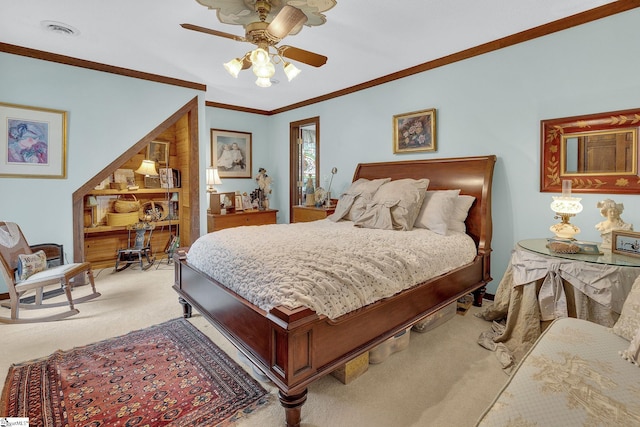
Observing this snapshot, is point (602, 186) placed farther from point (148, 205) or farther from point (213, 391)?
point (148, 205)

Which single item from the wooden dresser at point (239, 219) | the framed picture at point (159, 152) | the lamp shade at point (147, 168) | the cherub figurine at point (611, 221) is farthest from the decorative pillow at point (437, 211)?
the framed picture at point (159, 152)

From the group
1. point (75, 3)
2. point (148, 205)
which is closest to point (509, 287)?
point (75, 3)

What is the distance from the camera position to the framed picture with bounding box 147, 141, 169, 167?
499cm

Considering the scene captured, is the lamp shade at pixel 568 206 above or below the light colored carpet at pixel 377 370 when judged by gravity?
above

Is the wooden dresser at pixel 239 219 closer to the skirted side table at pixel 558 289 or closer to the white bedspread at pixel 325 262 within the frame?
the white bedspread at pixel 325 262

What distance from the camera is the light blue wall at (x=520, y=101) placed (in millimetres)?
2512

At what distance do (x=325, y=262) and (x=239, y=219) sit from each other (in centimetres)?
362

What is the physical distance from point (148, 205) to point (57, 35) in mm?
2589

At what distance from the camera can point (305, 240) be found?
246cm

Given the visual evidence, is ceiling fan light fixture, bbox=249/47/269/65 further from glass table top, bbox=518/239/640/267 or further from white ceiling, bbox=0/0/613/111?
glass table top, bbox=518/239/640/267

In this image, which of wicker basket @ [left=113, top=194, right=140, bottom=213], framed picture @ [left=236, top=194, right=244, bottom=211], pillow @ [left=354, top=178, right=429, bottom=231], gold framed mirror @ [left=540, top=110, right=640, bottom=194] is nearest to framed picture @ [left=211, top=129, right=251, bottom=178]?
framed picture @ [left=236, top=194, right=244, bottom=211]

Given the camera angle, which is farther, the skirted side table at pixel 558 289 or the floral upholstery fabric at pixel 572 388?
the skirted side table at pixel 558 289

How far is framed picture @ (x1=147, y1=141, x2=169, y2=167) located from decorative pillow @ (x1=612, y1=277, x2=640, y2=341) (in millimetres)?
5508

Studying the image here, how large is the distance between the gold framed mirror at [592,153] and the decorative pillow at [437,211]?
31.5 inches
